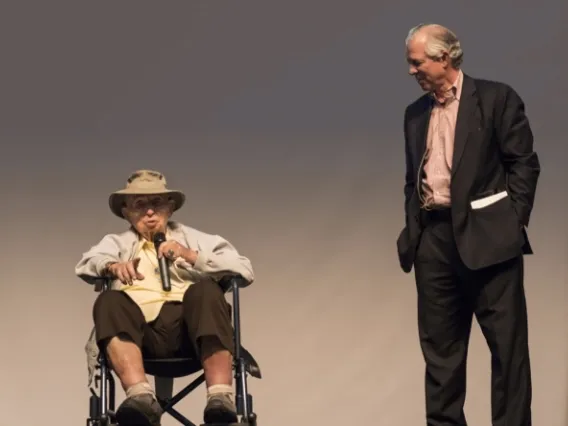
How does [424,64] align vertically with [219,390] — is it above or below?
above

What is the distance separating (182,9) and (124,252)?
4.40 ft

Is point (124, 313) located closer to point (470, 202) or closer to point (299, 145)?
point (470, 202)

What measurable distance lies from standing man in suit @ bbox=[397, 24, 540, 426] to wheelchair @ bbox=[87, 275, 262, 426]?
0.55 meters

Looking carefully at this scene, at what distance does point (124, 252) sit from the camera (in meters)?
4.81

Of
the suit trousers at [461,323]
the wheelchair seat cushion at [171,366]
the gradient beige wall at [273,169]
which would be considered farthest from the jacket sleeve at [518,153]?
the gradient beige wall at [273,169]

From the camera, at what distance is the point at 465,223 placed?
4391mm

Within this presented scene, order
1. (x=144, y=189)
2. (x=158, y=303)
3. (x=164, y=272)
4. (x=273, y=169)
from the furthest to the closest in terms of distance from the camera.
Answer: (x=273, y=169) → (x=144, y=189) → (x=158, y=303) → (x=164, y=272)

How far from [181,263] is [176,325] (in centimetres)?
24

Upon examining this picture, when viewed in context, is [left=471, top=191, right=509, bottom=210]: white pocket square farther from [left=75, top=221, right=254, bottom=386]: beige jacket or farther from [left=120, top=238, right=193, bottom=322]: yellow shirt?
[left=120, top=238, right=193, bottom=322]: yellow shirt

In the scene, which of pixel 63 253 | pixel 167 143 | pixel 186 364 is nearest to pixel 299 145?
pixel 167 143

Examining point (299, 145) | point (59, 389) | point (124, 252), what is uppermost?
point (299, 145)

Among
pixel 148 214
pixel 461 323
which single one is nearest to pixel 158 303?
pixel 148 214

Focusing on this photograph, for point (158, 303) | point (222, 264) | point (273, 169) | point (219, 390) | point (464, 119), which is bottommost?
point (219, 390)

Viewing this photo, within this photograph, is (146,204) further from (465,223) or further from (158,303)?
(465,223)
